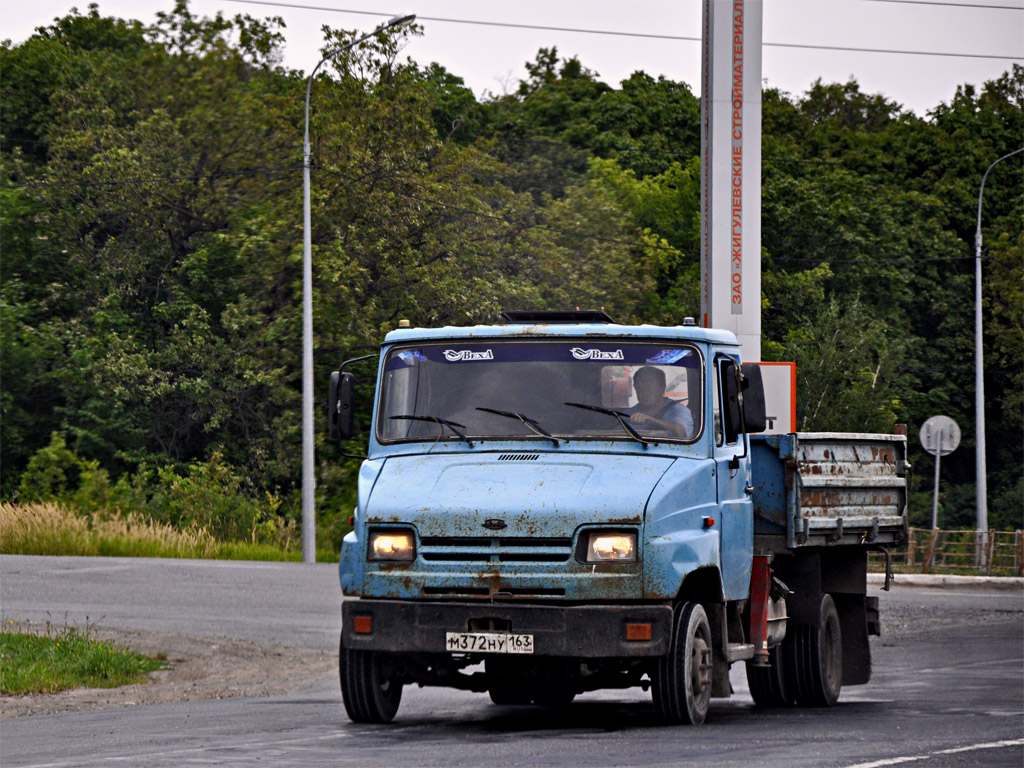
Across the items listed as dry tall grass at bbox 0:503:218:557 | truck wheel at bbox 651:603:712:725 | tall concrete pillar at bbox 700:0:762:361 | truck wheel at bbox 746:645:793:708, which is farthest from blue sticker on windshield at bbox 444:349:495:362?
dry tall grass at bbox 0:503:218:557

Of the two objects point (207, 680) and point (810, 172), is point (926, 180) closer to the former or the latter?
point (810, 172)

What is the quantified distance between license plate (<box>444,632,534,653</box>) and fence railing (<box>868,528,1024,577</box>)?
24806mm

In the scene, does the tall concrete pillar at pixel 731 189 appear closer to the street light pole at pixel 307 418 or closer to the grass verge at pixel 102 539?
the street light pole at pixel 307 418

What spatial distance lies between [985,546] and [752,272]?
17633 millimetres

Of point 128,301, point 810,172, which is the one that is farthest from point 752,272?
point 810,172

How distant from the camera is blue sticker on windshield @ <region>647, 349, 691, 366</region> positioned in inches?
441

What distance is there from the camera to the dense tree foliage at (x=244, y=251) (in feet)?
141

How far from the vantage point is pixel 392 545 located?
10.4 metres

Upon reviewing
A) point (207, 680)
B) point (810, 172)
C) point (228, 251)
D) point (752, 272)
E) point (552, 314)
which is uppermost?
point (810, 172)

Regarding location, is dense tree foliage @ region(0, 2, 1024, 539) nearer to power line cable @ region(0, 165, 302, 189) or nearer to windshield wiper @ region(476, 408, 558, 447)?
power line cable @ region(0, 165, 302, 189)

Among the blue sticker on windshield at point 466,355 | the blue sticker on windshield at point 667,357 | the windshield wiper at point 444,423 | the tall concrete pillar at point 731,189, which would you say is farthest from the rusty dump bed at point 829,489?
the tall concrete pillar at point 731,189

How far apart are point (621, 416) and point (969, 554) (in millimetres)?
25057

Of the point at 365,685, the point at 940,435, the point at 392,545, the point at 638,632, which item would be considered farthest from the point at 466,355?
the point at 940,435

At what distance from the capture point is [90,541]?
3086cm
